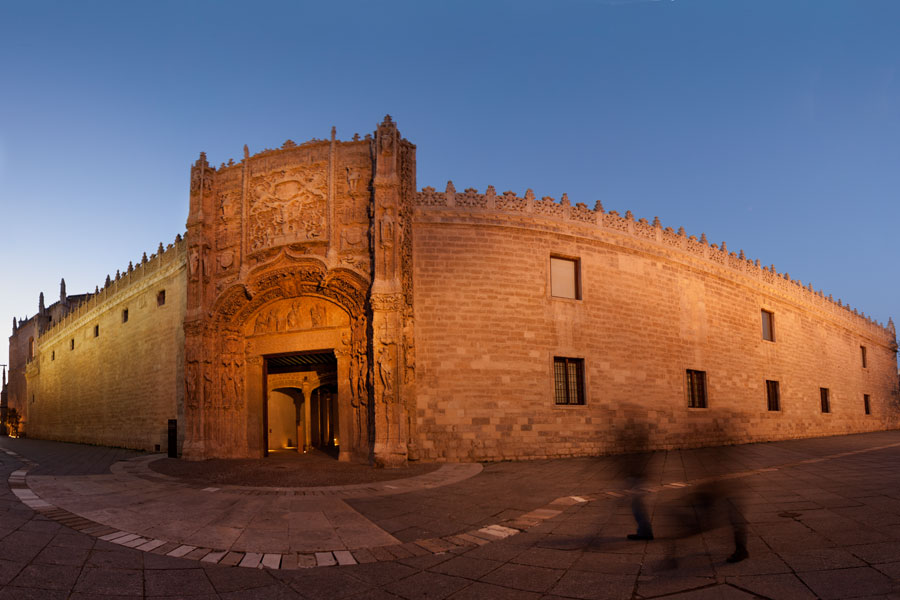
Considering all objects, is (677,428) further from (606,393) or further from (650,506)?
(650,506)

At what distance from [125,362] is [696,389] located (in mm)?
24273

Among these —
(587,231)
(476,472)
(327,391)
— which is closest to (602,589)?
(476,472)

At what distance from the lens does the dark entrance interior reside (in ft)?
70.4

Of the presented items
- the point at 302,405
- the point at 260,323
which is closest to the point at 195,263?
the point at 260,323

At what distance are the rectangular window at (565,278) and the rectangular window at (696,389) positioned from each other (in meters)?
6.10

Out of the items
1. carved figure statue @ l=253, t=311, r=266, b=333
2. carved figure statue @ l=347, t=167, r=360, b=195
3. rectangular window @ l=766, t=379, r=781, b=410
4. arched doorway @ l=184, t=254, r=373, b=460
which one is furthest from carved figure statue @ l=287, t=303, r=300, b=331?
rectangular window @ l=766, t=379, r=781, b=410

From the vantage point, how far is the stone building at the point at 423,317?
51.3 ft

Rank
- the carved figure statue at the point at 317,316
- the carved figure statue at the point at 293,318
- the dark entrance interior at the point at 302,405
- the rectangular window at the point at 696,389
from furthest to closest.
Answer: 1. the dark entrance interior at the point at 302,405
2. the rectangular window at the point at 696,389
3. the carved figure statue at the point at 293,318
4. the carved figure statue at the point at 317,316

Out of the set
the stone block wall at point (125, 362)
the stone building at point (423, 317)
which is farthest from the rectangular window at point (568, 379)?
the stone block wall at point (125, 362)

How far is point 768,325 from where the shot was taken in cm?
2481

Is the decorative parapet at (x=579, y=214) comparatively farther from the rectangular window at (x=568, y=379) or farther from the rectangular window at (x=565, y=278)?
the rectangular window at (x=568, y=379)

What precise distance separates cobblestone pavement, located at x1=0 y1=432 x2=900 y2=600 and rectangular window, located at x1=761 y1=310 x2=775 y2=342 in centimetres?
1615

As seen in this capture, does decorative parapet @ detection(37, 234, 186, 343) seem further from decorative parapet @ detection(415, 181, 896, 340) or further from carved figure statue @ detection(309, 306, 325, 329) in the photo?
decorative parapet @ detection(415, 181, 896, 340)

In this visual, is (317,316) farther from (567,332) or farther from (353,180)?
(567,332)
